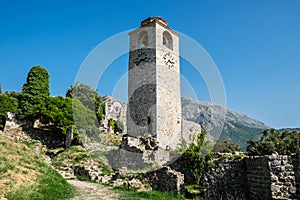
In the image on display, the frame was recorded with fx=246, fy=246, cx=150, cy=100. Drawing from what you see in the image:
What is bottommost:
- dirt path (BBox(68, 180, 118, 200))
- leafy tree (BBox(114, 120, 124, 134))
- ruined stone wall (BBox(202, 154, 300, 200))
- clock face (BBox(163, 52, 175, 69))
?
dirt path (BBox(68, 180, 118, 200))

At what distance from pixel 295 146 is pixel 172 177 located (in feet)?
22.4

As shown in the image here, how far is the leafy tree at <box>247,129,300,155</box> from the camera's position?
10875mm

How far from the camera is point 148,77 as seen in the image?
60.3 ft

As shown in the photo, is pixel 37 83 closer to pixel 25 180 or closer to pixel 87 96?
pixel 87 96

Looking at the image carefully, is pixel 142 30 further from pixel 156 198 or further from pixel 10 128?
pixel 156 198

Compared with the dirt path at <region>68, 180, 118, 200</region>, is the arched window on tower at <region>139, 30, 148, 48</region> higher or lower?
higher

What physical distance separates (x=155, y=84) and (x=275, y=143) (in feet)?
29.4

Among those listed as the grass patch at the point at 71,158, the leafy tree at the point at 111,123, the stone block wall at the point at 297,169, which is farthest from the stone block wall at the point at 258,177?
the leafy tree at the point at 111,123

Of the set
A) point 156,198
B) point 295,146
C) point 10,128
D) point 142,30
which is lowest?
point 156,198

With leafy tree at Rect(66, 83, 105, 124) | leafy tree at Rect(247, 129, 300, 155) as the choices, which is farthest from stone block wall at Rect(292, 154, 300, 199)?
leafy tree at Rect(66, 83, 105, 124)

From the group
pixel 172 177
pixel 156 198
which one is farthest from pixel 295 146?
pixel 156 198

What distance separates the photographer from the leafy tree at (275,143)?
10.9 meters

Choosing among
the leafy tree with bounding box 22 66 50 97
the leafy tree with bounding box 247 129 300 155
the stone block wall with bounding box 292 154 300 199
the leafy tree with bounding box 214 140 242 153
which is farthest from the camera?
the leafy tree with bounding box 22 66 50 97

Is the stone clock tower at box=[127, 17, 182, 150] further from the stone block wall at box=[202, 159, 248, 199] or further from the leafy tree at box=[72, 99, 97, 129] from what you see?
the stone block wall at box=[202, 159, 248, 199]
